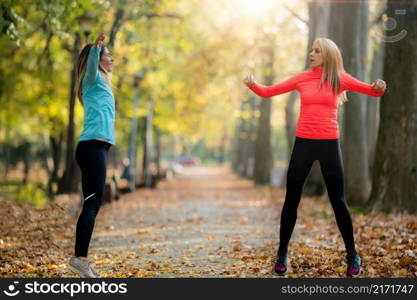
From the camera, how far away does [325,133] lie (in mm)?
5574

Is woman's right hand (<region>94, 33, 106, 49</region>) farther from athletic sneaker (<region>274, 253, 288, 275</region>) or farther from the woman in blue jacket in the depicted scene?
athletic sneaker (<region>274, 253, 288, 275</region>)

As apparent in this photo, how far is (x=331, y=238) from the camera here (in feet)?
28.9

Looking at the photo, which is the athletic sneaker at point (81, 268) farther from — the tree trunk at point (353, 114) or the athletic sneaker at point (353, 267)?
the tree trunk at point (353, 114)

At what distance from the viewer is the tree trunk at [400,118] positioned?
1025cm

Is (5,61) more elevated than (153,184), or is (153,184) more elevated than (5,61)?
(5,61)

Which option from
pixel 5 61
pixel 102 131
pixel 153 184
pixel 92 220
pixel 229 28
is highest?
pixel 229 28

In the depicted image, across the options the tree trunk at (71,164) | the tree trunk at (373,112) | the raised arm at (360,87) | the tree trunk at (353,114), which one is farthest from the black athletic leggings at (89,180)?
the tree trunk at (373,112)

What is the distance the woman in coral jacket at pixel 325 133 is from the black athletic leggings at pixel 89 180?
174 cm

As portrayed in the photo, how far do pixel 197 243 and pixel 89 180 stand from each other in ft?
11.4

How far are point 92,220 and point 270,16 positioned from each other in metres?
18.6

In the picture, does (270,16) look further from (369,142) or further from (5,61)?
(5,61)

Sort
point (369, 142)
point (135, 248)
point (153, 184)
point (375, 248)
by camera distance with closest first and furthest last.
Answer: point (375, 248), point (135, 248), point (369, 142), point (153, 184)

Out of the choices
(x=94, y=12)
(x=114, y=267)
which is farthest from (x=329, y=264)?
(x=94, y=12)

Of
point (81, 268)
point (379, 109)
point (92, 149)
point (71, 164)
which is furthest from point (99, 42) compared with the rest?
point (71, 164)
